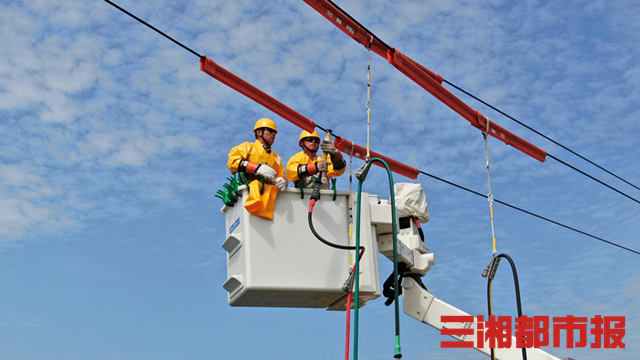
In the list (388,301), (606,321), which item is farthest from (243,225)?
(606,321)

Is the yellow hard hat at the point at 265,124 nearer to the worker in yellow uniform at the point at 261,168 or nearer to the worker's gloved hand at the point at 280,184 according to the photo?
the worker in yellow uniform at the point at 261,168

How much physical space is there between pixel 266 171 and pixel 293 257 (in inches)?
31.8

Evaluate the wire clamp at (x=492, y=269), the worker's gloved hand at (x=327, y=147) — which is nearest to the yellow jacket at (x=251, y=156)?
the worker's gloved hand at (x=327, y=147)

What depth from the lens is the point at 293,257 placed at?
5164 mm

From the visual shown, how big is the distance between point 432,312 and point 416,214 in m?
1.05

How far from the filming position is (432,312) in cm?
612

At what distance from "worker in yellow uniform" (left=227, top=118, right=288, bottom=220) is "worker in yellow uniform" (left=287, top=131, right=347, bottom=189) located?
159mm

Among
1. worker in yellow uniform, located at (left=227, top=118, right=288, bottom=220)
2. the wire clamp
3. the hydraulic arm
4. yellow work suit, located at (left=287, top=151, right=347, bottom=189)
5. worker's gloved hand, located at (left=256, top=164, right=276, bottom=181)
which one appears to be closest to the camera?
the wire clamp

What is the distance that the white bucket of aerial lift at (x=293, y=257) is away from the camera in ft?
16.7

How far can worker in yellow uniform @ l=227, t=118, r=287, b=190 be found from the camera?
5.30 m

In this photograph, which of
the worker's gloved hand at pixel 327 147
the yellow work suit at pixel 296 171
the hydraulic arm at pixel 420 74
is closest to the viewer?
the worker's gloved hand at pixel 327 147

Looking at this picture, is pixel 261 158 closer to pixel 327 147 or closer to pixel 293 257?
pixel 327 147

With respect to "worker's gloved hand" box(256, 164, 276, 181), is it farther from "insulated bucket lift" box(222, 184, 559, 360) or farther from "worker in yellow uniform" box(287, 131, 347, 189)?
"worker in yellow uniform" box(287, 131, 347, 189)

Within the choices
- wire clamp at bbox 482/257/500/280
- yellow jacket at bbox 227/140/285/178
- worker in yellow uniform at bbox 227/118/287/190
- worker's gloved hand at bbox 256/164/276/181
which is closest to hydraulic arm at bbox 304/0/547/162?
worker in yellow uniform at bbox 227/118/287/190
